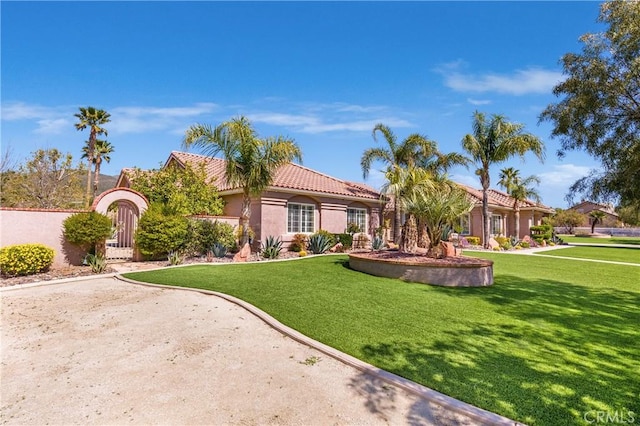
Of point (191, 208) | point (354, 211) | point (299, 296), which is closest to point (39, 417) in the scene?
point (299, 296)

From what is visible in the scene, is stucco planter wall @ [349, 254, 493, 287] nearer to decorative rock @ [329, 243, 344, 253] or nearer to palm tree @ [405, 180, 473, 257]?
palm tree @ [405, 180, 473, 257]

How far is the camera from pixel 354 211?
23844 millimetres

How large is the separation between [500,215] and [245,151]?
30.2m

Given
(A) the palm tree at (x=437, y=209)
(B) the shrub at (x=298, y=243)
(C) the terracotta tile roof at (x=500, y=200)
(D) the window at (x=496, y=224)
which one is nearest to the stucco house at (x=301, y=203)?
(B) the shrub at (x=298, y=243)

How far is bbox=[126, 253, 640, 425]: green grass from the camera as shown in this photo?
4.02 m

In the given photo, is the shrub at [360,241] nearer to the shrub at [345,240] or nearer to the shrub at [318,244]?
the shrub at [345,240]

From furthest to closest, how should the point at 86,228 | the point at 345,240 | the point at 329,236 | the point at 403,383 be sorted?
the point at 345,240 < the point at 329,236 < the point at 86,228 < the point at 403,383

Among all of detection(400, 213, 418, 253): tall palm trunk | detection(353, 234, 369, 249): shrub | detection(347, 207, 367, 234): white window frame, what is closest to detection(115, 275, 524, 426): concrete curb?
detection(400, 213, 418, 253): tall palm trunk

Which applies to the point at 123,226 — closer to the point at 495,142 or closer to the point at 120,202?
the point at 120,202

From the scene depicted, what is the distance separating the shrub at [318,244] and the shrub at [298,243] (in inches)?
16.3

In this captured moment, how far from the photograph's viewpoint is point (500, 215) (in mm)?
35125

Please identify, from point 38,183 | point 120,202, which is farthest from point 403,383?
point 38,183

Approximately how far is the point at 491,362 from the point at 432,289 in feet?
16.0
